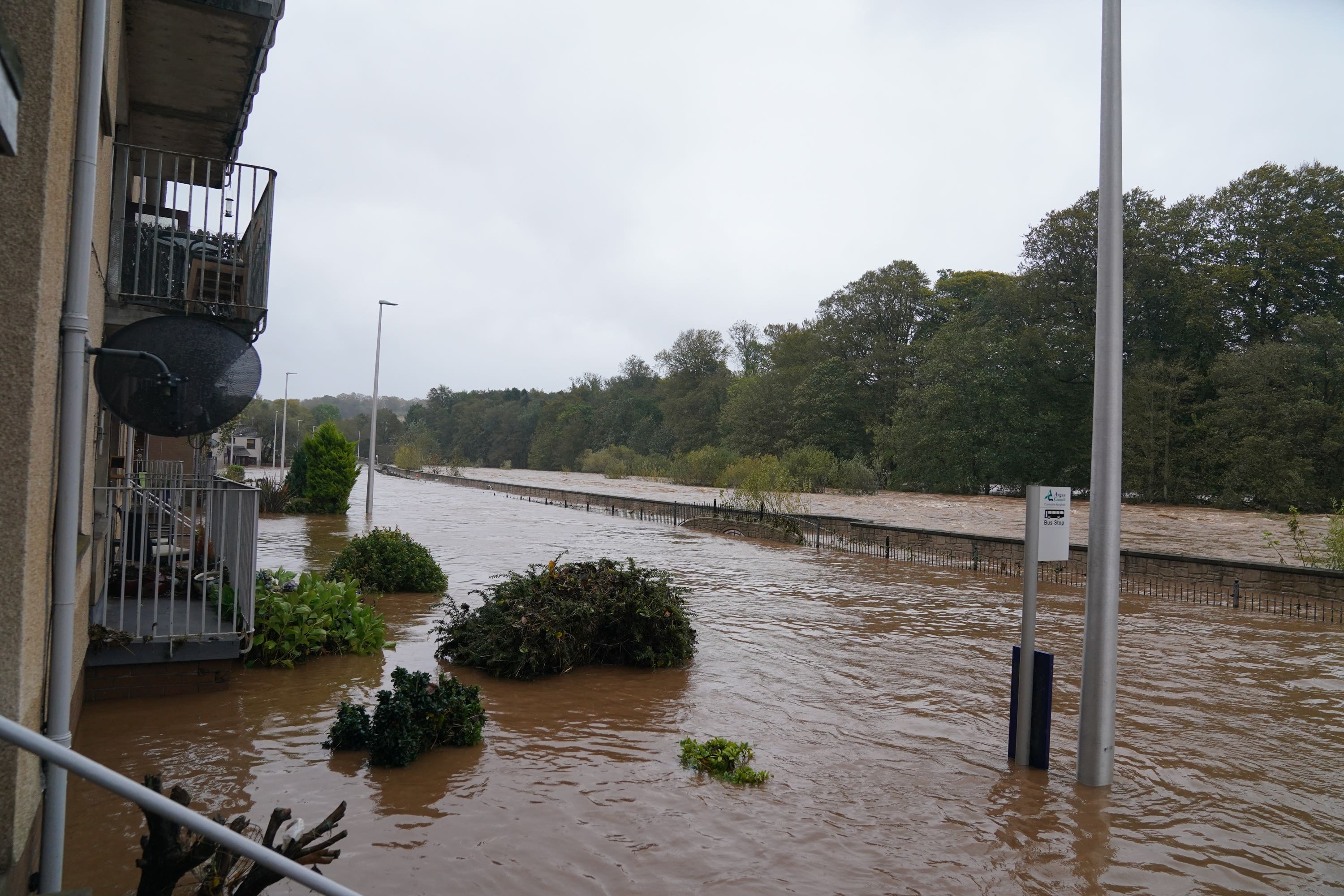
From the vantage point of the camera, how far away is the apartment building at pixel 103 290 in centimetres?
312

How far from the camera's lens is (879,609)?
14250 millimetres

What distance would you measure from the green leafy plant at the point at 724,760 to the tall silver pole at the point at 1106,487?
→ 91.7 inches

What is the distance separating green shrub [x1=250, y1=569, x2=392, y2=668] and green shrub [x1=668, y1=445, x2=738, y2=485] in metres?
50.3

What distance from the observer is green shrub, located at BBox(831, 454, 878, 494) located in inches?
2031

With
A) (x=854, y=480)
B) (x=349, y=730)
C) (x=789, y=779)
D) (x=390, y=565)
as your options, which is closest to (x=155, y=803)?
(x=349, y=730)

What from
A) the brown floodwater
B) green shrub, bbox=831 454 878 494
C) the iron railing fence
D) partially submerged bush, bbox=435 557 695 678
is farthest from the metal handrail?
green shrub, bbox=831 454 878 494

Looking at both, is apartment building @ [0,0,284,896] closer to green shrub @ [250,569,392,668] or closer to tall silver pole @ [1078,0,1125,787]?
green shrub @ [250,569,392,668]

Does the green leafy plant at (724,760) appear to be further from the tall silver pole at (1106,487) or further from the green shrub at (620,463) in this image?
the green shrub at (620,463)

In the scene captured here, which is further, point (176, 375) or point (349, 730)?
point (349, 730)

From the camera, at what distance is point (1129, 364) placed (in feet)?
157

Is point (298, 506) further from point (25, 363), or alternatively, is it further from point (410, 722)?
point (25, 363)

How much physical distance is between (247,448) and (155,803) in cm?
10971

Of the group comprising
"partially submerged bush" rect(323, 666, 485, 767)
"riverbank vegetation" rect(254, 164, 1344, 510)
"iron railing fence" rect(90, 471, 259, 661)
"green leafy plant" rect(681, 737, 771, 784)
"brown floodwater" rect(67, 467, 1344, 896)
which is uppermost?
"riverbank vegetation" rect(254, 164, 1344, 510)

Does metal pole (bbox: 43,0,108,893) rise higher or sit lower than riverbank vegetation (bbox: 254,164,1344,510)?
lower
